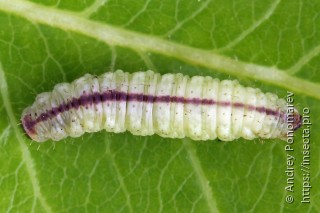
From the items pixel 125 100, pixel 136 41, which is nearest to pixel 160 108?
pixel 125 100

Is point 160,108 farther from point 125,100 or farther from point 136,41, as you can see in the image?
point 136,41

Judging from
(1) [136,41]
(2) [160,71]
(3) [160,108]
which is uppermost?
(1) [136,41]

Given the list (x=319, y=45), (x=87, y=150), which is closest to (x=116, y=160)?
(x=87, y=150)

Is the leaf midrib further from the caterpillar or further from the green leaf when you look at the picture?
the caterpillar

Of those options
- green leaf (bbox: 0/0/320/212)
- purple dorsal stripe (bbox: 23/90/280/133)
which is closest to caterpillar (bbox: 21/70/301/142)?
purple dorsal stripe (bbox: 23/90/280/133)

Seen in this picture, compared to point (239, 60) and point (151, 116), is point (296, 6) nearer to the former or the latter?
point (239, 60)
